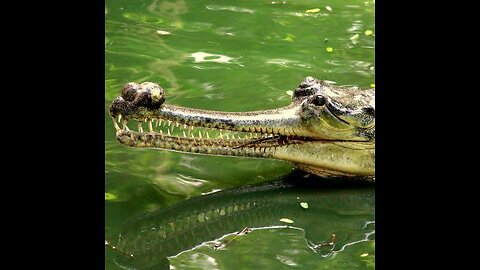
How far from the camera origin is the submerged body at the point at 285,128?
18.5 ft

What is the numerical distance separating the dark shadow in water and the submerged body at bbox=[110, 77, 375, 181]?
0.75 feet

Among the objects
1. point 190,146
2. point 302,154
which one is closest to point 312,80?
point 302,154

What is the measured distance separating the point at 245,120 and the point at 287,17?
15.8 feet

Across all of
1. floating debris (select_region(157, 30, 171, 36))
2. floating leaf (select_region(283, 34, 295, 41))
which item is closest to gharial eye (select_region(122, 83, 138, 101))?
floating debris (select_region(157, 30, 171, 36))

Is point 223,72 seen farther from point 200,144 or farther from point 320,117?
point 200,144

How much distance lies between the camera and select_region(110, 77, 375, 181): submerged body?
222 inches

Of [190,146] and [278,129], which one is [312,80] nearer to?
[278,129]

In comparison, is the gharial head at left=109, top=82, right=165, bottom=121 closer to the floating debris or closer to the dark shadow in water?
the dark shadow in water

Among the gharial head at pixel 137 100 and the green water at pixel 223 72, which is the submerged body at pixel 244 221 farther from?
the gharial head at pixel 137 100

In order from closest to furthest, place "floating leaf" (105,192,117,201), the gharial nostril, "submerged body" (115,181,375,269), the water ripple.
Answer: "submerged body" (115,181,375,269) → the gharial nostril → "floating leaf" (105,192,117,201) → the water ripple

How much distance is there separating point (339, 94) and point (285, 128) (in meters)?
0.56

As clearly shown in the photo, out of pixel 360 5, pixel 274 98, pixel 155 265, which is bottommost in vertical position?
pixel 155 265

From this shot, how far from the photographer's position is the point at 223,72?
8469 mm
